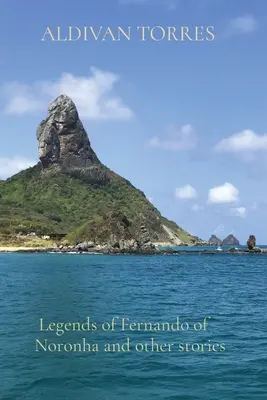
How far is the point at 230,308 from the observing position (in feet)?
152

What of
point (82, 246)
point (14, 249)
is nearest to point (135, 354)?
point (82, 246)

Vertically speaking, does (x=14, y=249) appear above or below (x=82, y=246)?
below

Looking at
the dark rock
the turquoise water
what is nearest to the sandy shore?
the dark rock

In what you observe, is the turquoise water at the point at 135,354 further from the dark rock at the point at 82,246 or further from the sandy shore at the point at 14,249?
the sandy shore at the point at 14,249

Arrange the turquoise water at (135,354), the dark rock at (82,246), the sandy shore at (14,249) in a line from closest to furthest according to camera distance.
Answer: the turquoise water at (135,354) → the sandy shore at (14,249) → the dark rock at (82,246)

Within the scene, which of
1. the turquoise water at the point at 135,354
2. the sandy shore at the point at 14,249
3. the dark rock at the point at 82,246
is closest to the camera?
the turquoise water at the point at 135,354

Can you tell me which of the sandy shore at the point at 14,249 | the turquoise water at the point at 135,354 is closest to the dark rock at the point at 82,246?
the sandy shore at the point at 14,249

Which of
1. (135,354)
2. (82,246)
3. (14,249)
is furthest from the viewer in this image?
(82,246)

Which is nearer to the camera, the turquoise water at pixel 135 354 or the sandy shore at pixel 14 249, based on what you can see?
the turquoise water at pixel 135 354

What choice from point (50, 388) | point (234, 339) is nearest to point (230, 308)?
point (234, 339)

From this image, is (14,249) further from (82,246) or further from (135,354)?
(135,354)

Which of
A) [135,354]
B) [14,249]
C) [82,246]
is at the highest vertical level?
[82,246]

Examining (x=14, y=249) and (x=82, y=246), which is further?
(x=82, y=246)

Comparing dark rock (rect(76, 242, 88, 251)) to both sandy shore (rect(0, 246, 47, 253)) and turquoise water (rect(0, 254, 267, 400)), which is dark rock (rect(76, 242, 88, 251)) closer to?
sandy shore (rect(0, 246, 47, 253))
